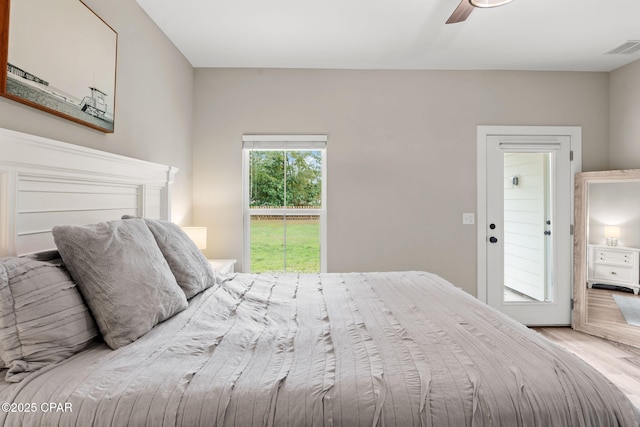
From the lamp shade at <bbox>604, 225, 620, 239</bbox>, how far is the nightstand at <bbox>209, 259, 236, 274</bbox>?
11.9 feet

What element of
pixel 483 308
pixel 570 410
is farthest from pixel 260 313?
pixel 570 410

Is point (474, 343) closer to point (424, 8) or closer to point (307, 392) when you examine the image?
point (307, 392)

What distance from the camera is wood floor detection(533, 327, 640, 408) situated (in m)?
2.49

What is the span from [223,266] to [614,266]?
12.1ft

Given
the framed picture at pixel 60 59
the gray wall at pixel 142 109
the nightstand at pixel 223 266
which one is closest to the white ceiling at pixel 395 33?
the gray wall at pixel 142 109

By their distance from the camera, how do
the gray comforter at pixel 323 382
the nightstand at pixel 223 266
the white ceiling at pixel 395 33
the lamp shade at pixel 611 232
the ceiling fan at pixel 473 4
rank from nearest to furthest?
the gray comforter at pixel 323 382
the ceiling fan at pixel 473 4
the white ceiling at pixel 395 33
the nightstand at pixel 223 266
the lamp shade at pixel 611 232

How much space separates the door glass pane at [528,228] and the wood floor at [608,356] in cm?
42

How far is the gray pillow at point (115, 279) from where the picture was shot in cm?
122

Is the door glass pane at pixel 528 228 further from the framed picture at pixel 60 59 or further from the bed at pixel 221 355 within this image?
the framed picture at pixel 60 59

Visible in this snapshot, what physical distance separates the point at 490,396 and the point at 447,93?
3.29m

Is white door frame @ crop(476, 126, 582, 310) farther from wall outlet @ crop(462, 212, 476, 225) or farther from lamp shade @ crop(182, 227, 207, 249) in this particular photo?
lamp shade @ crop(182, 227, 207, 249)

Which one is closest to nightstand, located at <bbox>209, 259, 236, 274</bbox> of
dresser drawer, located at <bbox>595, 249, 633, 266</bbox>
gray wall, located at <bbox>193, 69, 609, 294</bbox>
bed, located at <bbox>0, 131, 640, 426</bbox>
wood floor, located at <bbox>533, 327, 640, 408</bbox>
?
gray wall, located at <bbox>193, 69, 609, 294</bbox>

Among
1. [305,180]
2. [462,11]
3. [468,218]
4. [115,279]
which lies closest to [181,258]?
[115,279]

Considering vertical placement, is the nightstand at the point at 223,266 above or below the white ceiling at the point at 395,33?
below
